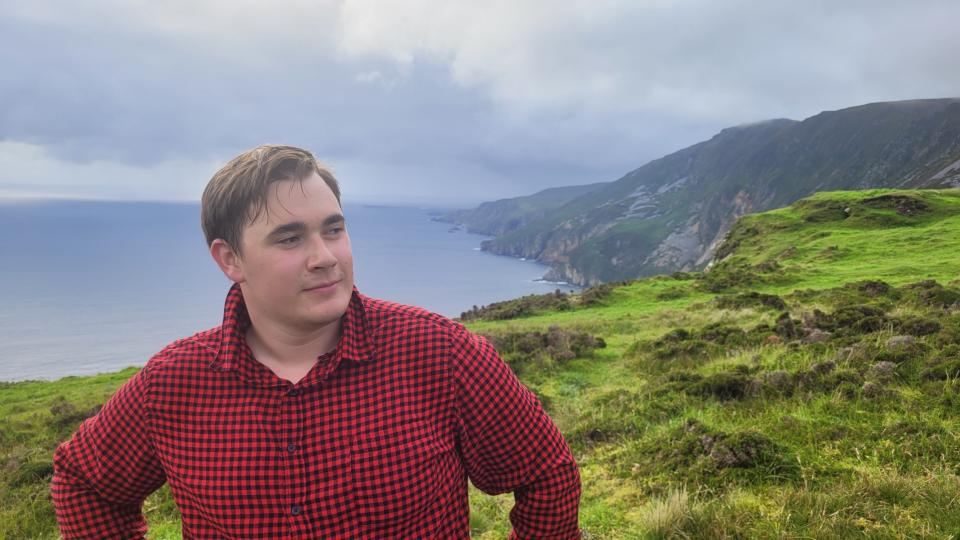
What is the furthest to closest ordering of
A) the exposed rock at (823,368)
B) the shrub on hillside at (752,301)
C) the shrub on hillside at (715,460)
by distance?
the shrub on hillside at (752,301)
the exposed rock at (823,368)
the shrub on hillside at (715,460)

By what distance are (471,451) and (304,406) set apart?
0.81 meters

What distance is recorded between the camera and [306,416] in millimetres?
2412

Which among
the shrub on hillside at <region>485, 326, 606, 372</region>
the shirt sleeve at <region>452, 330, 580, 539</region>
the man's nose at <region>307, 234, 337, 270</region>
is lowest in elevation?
the shrub on hillside at <region>485, 326, 606, 372</region>

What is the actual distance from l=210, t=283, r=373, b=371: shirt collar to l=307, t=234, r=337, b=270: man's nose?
0.87ft

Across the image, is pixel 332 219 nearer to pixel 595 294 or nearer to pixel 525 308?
pixel 525 308

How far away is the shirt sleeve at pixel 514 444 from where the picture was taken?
2.52 m

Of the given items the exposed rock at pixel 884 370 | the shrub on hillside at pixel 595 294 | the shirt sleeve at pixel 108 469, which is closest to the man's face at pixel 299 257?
the shirt sleeve at pixel 108 469

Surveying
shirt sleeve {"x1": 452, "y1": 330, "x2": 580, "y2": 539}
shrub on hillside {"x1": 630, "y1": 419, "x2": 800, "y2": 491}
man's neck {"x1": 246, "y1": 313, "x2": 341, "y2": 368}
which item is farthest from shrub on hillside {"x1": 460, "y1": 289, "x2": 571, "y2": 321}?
man's neck {"x1": 246, "y1": 313, "x2": 341, "y2": 368}

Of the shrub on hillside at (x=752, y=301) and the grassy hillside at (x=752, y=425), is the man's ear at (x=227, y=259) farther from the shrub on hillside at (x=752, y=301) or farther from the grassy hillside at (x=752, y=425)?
the shrub on hillside at (x=752, y=301)

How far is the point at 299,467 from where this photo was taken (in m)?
2.35

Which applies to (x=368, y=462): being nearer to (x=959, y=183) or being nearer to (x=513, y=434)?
(x=513, y=434)

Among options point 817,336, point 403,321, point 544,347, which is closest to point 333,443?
point 403,321

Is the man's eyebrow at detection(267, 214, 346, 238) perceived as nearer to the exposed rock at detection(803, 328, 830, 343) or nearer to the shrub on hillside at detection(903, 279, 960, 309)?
the exposed rock at detection(803, 328, 830, 343)

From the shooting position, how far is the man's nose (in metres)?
2.38
